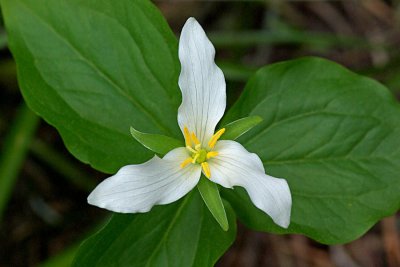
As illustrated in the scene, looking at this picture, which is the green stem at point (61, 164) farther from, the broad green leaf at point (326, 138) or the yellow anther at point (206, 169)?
the yellow anther at point (206, 169)

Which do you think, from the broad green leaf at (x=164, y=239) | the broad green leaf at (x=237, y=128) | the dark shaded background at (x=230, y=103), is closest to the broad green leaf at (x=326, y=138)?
Answer: the broad green leaf at (x=164, y=239)

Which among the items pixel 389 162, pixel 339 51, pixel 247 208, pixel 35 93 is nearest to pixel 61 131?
pixel 35 93

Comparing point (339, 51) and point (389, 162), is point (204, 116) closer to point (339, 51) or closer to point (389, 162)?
point (389, 162)

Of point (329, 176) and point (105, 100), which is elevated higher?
point (105, 100)

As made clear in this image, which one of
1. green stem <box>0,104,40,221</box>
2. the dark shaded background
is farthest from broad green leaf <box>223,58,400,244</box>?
green stem <box>0,104,40,221</box>

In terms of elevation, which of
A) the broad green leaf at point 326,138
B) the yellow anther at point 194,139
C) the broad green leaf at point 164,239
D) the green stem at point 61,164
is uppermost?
the yellow anther at point 194,139

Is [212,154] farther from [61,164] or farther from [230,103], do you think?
[61,164]
